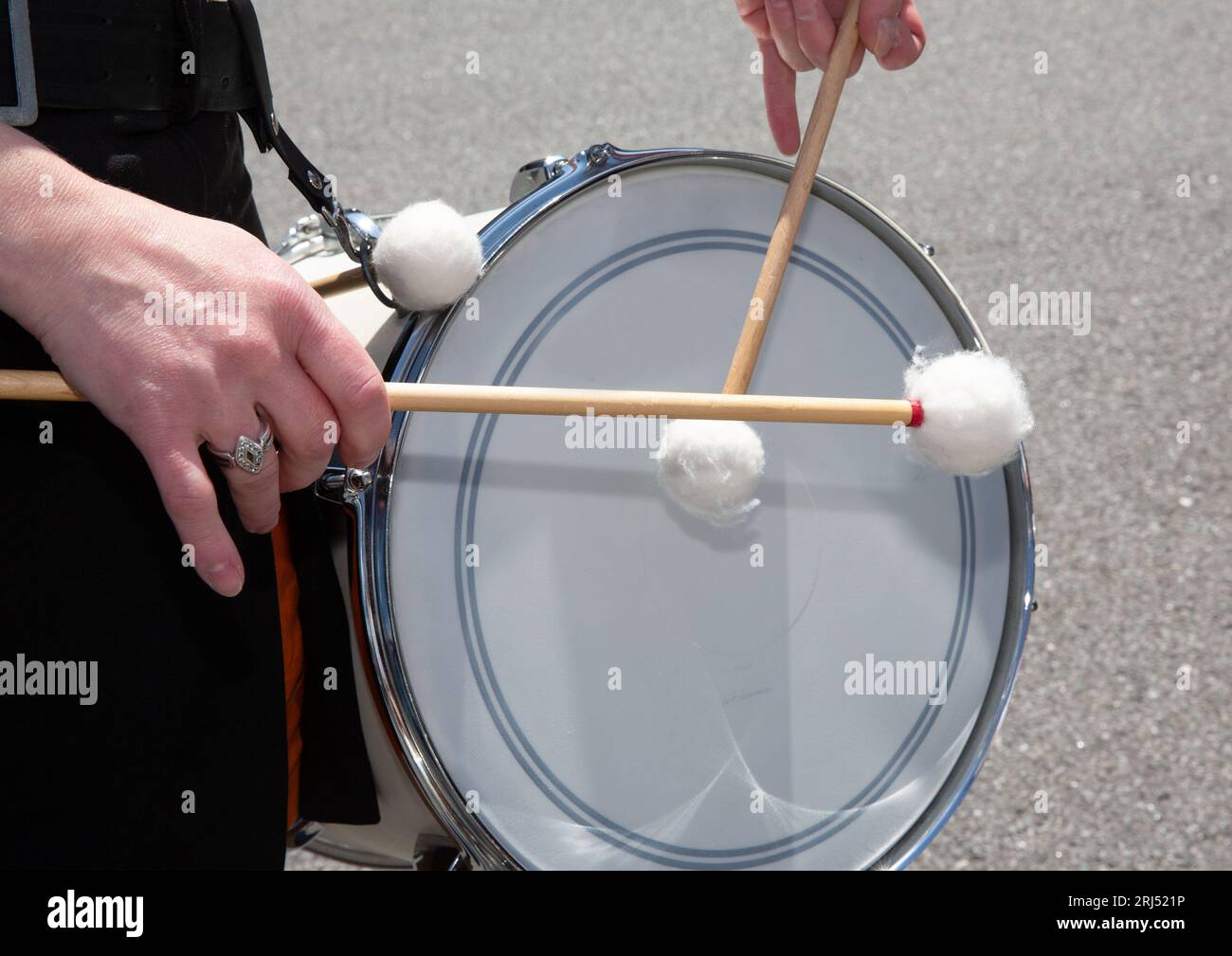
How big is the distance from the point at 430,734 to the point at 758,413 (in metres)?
0.23

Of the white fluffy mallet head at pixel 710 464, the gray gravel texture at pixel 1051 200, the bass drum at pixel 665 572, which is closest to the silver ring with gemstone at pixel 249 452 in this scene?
the bass drum at pixel 665 572

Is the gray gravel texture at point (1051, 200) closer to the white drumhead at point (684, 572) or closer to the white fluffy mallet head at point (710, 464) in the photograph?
the white drumhead at point (684, 572)

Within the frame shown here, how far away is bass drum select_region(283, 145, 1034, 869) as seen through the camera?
0.63m

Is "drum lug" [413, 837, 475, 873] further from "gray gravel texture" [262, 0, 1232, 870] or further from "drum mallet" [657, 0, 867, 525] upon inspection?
"gray gravel texture" [262, 0, 1232, 870]

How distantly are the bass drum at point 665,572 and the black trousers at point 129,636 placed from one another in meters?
0.07

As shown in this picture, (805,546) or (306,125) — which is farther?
(306,125)

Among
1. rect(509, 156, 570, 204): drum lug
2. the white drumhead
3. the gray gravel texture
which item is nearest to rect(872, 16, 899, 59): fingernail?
the white drumhead

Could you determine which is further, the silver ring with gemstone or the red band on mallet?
the red band on mallet

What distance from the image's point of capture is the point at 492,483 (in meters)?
0.65

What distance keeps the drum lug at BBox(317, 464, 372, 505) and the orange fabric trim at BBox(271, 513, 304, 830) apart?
42 millimetres

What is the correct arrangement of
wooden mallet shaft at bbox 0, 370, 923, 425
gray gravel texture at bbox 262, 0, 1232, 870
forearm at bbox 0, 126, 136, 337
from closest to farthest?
forearm at bbox 0, 126, 136, 337 < wooden mallet shaft at bbox 0, 370, 923, 425 < gray gravel texture at bbox 262, 0, 1232, 870

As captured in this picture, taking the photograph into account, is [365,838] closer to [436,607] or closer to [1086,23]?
[436,607]

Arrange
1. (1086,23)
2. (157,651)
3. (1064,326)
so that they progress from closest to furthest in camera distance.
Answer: (157,651)
(1064,326)
(1086,23)

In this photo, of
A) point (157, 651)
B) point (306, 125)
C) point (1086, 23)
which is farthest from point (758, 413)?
point (1086, 23)
